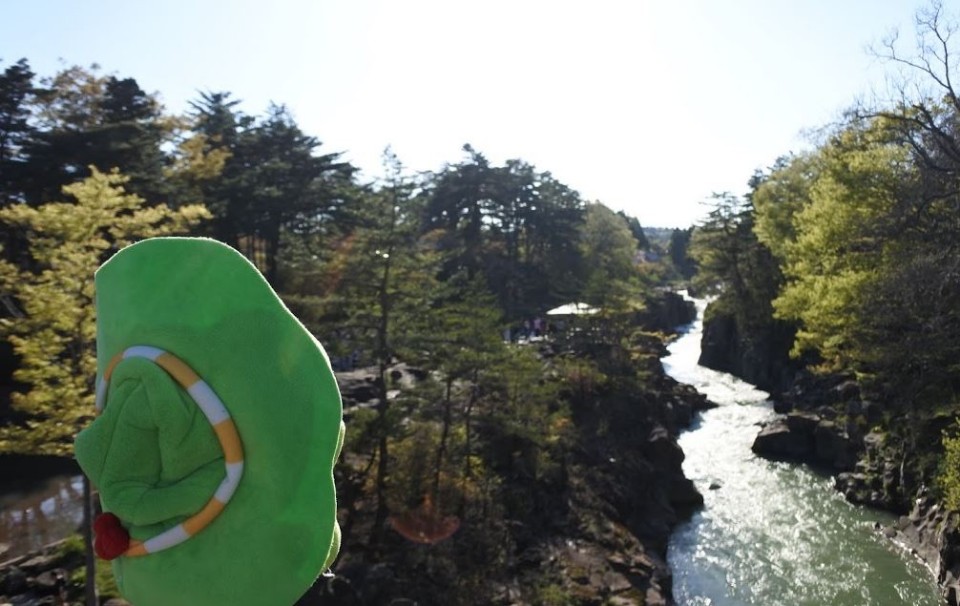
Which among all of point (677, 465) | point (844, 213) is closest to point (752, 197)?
point (844, 213)

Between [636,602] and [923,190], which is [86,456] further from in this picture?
[923,190]

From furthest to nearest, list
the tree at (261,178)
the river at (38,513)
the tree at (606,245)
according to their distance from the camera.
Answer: the tree at (606,245), the tree at (261,178), the river at (38,513)

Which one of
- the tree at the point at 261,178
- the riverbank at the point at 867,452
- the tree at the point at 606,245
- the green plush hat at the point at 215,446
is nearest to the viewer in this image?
the green plush hat at the point at 215,446

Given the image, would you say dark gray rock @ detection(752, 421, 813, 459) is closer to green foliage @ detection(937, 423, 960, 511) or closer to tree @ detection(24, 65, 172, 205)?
green foliage @ detection(937, 423, 960, 511)

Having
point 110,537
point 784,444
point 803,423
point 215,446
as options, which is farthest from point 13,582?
point 803,423

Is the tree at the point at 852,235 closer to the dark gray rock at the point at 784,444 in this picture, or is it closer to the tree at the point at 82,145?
the dark gray rock at the point at 784,444

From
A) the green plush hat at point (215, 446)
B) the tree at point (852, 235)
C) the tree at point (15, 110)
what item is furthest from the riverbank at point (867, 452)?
the tree at point (15, 110)
